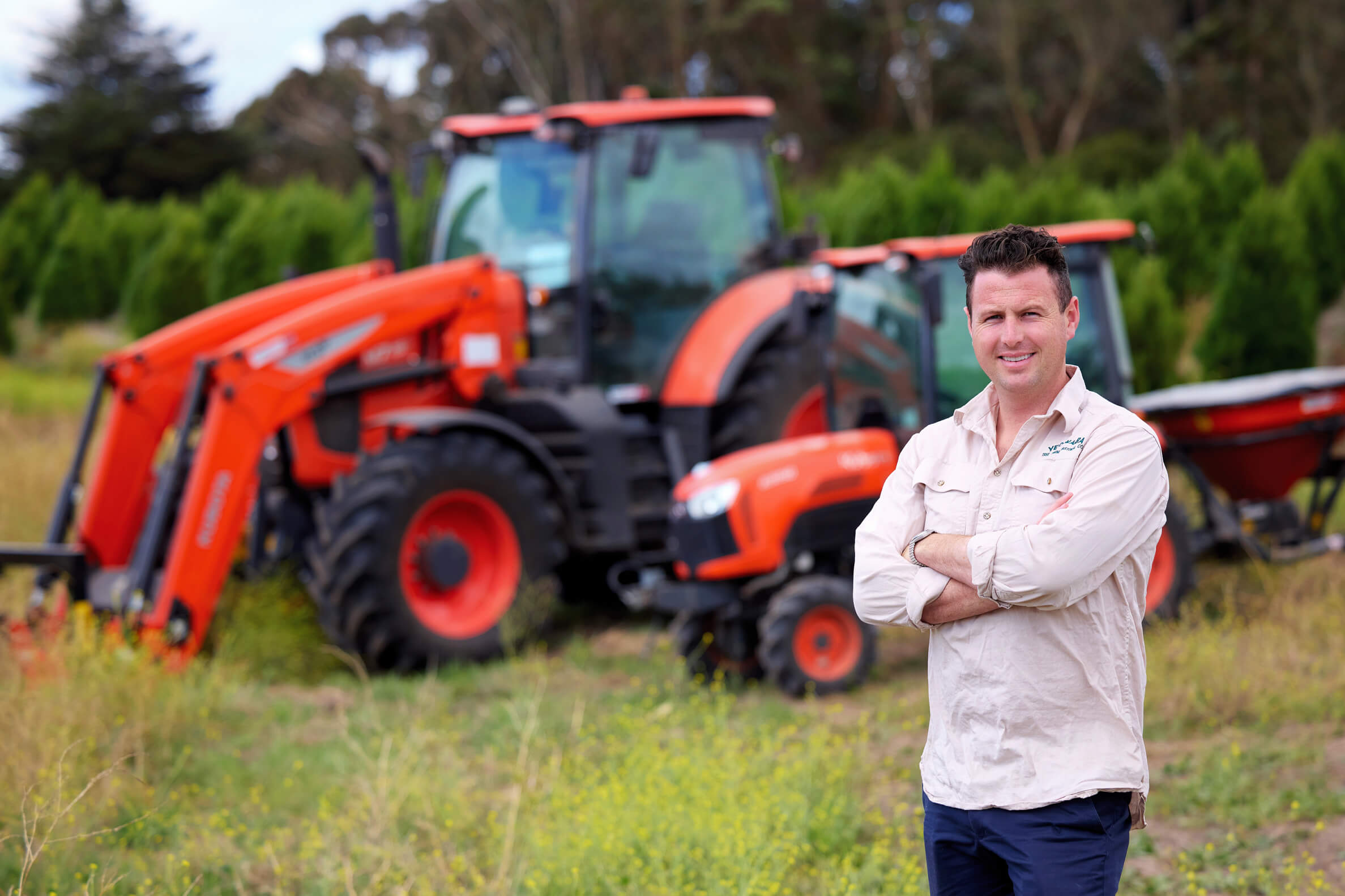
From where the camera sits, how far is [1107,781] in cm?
217

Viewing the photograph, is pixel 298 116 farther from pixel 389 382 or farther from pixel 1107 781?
pixel 1107 781

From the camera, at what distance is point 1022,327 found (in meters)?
2.22

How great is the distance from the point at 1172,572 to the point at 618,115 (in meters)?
3.74

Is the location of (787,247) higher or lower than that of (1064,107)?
lower

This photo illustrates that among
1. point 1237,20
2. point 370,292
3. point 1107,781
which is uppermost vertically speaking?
point 1237,20

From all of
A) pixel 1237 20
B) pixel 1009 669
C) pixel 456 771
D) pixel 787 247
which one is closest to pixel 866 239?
pixel 787 247

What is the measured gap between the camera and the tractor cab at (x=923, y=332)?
19.8ft

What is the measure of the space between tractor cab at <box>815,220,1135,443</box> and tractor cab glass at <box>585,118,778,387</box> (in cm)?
105

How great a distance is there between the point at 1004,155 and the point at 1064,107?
3146 mm

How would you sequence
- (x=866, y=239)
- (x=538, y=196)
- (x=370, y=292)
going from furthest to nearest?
(x=866, y=239), (x=538, y=196), (x=370, y=292)

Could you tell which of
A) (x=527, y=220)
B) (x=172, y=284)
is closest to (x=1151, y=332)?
(x=527, y=220)

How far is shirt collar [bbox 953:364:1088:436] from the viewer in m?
2.26

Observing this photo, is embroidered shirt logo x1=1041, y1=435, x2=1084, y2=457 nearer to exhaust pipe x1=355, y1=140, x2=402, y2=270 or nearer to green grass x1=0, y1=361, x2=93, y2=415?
exhaust pipe x1=355, y1=140, x2=402, y2=270

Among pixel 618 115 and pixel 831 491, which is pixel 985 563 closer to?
pixel 831 491
